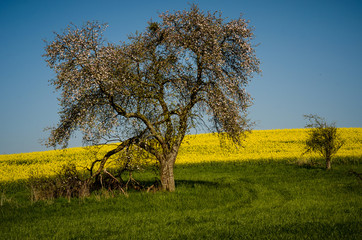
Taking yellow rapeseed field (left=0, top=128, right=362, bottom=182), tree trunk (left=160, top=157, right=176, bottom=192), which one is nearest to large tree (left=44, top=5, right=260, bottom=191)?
tree trunk (left=160, top=157, right=176, bottom=192)

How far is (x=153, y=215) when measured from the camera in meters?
18.0

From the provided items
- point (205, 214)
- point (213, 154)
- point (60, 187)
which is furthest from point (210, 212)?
point (213, 154)

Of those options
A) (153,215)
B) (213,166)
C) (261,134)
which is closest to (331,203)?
(153,215)

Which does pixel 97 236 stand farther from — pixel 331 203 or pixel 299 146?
pixel 299 146

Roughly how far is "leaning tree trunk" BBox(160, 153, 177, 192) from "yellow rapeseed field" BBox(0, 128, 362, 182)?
16793 millimetres

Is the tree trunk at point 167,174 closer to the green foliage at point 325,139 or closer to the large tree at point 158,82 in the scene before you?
the large tree at point 158,82

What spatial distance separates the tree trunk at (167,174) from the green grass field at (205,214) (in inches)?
32.3

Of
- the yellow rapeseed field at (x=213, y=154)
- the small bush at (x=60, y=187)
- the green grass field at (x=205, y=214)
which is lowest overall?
the green grass field at (x=205, y=214)

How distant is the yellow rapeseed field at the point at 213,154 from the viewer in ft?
153

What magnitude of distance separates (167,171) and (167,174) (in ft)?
0.77

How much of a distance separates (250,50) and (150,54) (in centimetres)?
692

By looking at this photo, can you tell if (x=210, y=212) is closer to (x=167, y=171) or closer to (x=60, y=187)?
(x=167, y=171)

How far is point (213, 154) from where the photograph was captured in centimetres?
5409

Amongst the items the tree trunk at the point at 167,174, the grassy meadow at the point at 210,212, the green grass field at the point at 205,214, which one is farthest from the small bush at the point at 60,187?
the tree trunk at the point at 167,174
